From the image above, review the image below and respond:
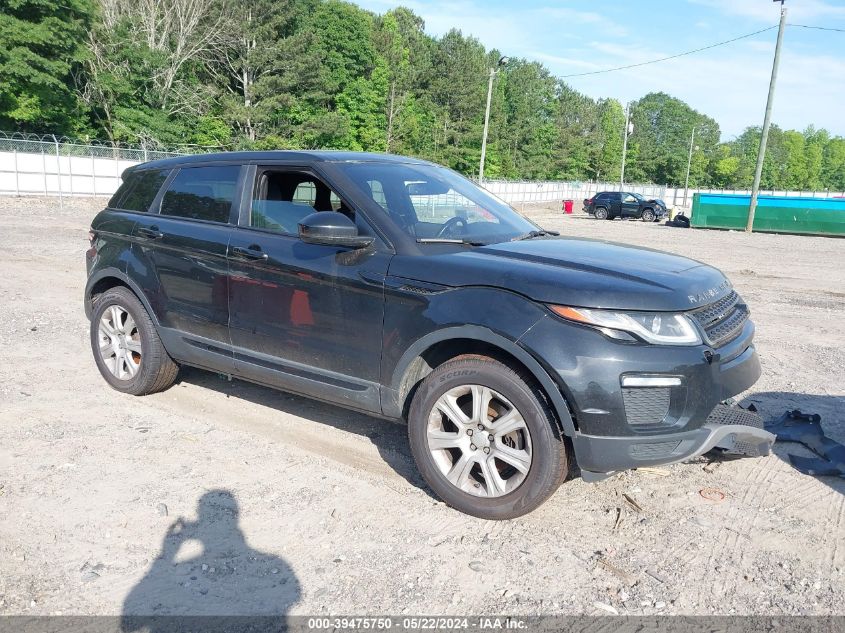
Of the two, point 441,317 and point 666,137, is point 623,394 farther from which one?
point 666,137

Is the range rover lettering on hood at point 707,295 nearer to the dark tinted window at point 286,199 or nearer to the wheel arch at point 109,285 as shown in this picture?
the dark tinted window at point 286,199

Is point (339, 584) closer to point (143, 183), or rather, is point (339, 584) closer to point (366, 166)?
point (366, 166)

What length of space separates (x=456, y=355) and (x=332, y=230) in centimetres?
97

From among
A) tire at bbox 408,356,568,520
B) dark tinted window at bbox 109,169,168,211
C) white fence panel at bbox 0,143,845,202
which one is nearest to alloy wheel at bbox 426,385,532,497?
tire at bbox 408,356,568,520

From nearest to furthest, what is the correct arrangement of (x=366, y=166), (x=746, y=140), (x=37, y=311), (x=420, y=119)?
(x=366, y=166), (x=37, y=311), (x=420, y=119), (x=746, y=140)

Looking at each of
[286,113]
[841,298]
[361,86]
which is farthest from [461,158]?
[841,298]

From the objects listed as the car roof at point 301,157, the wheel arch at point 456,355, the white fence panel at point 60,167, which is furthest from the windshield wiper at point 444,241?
the white fence panel at point 60,167

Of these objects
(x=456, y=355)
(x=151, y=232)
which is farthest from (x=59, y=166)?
(x=456, y=355)

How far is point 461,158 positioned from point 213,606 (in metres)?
74.5

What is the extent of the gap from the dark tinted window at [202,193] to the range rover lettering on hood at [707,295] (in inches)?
119

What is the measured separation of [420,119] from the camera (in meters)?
72.6

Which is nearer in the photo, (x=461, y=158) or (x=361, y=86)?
(x=361, y=86)

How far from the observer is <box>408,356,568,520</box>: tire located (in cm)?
361

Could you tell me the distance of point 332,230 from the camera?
4.07 m
